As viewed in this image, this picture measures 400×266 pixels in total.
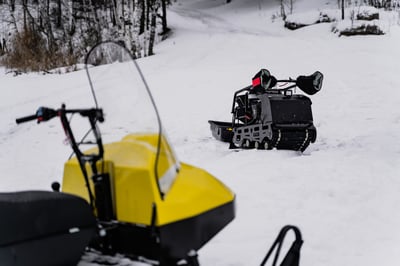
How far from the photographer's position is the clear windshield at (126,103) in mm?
2363

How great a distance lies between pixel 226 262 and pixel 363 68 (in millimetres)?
9721

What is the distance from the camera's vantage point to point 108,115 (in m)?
2.64

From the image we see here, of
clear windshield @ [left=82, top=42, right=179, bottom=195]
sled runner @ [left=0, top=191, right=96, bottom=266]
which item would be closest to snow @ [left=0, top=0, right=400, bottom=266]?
sled runner @ [left=0, top=191, right=96, bottom=266]

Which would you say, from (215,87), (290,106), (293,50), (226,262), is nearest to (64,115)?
(226,262)

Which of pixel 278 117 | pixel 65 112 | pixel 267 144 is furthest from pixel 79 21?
pixel 65 112

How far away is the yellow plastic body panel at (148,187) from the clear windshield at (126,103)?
2 centimetres

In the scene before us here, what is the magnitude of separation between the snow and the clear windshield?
818 millimetres

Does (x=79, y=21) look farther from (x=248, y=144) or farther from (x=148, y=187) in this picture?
(x=148, y=187)

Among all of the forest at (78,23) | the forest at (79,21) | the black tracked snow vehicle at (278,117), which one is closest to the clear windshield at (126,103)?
the black tracked snow vehicle at (278,117)

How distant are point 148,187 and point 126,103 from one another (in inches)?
21.8

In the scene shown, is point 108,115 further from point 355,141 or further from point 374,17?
point 374,17

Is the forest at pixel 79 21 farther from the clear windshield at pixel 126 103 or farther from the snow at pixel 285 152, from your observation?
the clear windshield at pixel 126 103

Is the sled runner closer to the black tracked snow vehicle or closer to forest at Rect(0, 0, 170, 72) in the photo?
the black tracked snow vehicle

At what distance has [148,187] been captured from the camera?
7.41 ft
